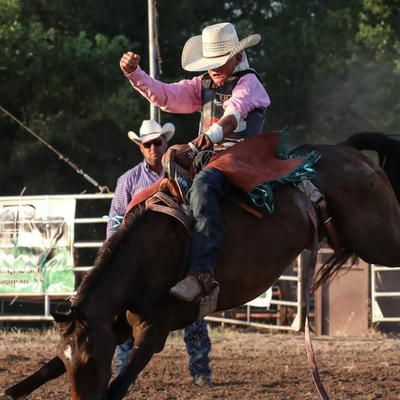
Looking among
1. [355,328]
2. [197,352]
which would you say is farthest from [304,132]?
[197,352]

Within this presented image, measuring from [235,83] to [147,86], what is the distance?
0.55 m

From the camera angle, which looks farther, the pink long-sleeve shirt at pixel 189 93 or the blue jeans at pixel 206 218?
the pink long-sleeve shirt at pixel 189 93

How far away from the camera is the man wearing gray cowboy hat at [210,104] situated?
4.95 metres

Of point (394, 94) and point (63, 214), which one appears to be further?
point (394, 94)

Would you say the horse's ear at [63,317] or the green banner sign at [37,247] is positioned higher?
the horse's ear at [63,317]

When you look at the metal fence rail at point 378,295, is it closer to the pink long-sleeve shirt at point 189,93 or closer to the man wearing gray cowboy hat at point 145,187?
the man wearing gray cowboy hat at point 145,187

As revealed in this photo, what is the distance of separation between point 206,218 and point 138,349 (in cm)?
82

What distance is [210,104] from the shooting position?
5531 mm

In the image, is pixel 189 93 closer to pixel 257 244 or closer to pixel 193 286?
pixel 257 244

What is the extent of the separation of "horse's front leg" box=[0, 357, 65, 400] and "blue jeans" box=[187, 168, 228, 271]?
0.91 m

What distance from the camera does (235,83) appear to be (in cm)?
546

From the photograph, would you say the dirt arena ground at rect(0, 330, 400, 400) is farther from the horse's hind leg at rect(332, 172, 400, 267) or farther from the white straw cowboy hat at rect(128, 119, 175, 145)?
the white straw cowboy hat at rect(128, 119, 175, 145)

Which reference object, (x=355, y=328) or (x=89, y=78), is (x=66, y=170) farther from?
(x=355, y=328)

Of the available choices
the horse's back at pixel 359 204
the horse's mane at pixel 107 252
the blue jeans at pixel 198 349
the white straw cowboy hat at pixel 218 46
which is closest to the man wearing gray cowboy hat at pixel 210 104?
the white straw cowboy hat at pixel 218 46
